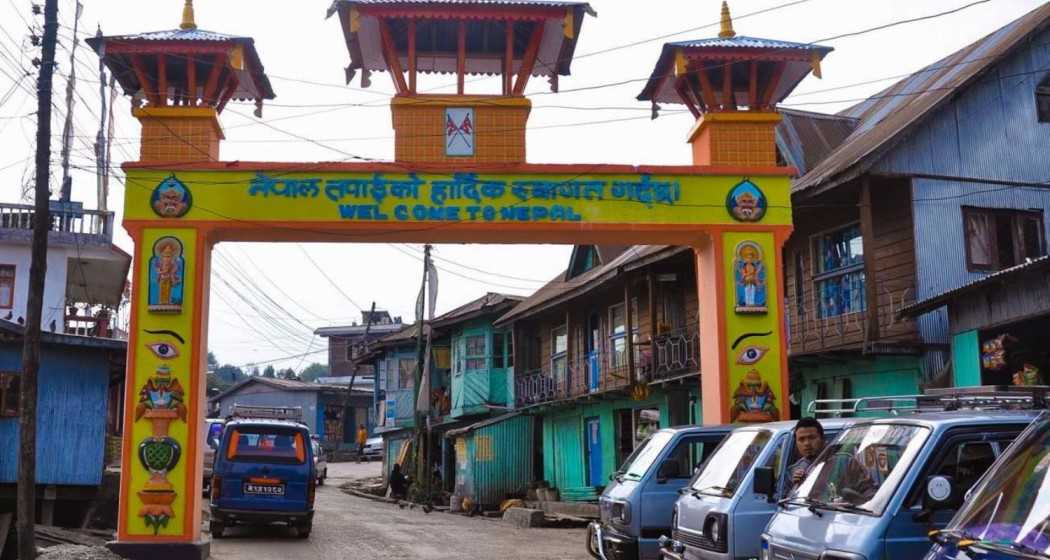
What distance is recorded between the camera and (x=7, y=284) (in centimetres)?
3077

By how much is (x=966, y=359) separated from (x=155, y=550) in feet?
37.2

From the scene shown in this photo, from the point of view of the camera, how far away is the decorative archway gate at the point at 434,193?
1504 cm

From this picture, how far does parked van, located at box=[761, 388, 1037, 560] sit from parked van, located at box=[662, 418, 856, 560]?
3.57 ft

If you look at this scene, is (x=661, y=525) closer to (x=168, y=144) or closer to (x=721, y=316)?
(x=721, y=316)

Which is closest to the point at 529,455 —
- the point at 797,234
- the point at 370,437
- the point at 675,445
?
the point at 797,234

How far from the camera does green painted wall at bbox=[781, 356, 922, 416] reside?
56.1 feet

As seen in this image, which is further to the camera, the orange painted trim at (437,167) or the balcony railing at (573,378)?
the balcony railing at (573,378)

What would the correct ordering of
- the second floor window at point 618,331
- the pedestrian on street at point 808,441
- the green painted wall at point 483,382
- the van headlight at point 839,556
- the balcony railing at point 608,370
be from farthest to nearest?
the green painted wall at point 483,382
the second floor window at point 618,331
the balcony railing at point 608,370
the pedestrian on street at point 808,441
the van headlight at point 839,556

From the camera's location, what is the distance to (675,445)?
12.4 meters

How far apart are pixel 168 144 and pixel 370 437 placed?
49874mm

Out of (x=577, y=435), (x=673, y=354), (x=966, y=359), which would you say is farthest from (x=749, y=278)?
(x=577, y=435)

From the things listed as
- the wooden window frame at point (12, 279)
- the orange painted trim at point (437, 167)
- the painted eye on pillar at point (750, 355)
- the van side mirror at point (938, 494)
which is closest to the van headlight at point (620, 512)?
the painted eye on pillar at point (750, 355)

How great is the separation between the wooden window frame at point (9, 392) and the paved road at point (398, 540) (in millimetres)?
4585

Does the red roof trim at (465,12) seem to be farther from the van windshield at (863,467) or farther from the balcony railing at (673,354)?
the van windshield at (863,467)
